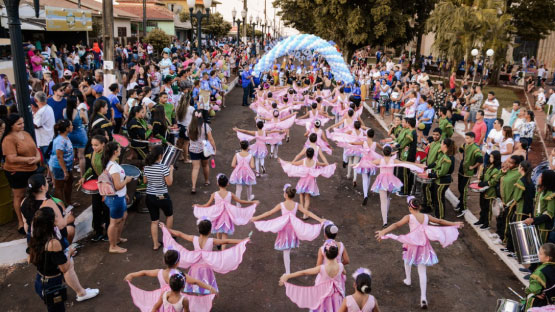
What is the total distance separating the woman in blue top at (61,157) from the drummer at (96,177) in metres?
0.48

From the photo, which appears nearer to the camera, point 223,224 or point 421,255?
point 421,255

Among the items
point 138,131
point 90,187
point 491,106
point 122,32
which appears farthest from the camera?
point 122,32

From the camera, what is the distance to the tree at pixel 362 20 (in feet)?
94.3

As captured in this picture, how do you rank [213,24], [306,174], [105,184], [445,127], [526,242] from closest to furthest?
1. [526,242]
2. [105,184]
3. [306,174]
4. [445,127]
5. [213,24]

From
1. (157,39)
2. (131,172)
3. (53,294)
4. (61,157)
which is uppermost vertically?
(157,39)

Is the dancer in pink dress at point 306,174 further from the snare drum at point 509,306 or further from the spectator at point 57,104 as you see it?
the spectator at point 57,104

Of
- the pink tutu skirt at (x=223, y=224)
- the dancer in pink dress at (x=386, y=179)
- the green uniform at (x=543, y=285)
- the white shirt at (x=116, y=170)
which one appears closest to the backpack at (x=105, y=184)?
the white shirt at (x=116, y=170)

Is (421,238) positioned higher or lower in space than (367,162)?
lower

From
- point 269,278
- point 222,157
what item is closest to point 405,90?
point 222,157

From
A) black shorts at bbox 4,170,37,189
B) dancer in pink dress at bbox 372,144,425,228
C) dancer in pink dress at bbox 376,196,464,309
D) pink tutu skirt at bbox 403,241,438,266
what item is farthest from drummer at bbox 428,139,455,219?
black shorts at bbox 4,170,37,189

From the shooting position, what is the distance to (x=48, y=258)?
4.61 meters

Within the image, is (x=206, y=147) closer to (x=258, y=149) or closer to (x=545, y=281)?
(x=258, y=149)

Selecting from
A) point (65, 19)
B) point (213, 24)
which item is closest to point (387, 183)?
point (65, 19)

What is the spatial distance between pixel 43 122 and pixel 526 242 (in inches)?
346
